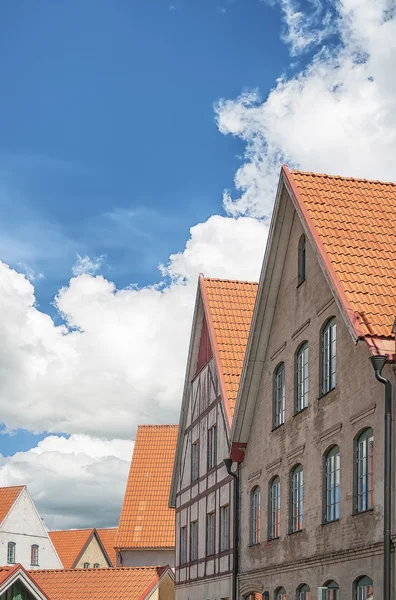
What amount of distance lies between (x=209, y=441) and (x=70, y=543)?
1992 inches

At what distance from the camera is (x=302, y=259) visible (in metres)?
24.7

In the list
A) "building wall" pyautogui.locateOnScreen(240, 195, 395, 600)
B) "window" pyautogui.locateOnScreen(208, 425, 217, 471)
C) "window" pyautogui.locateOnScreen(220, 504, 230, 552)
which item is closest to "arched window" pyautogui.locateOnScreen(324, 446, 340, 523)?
"building wall" pyautogui.locateOnScreen(240, 195, 395, 600)

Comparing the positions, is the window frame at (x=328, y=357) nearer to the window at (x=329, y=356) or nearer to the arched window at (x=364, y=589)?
the window at (x=329, y=356)

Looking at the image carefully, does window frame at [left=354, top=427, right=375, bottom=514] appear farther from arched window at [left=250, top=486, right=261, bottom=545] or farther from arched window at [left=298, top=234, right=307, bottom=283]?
arched window at [left=250, top=486, right=261, bottom=545]

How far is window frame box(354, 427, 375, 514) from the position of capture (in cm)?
1936

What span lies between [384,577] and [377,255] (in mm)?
6758

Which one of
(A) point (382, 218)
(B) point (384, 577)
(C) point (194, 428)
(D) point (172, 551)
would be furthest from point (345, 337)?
(D) point (172, 551)

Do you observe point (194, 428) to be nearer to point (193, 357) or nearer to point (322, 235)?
point (193, 357)

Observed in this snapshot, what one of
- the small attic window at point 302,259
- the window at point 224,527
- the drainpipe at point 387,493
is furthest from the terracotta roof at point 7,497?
the drainpipe at point 387,493

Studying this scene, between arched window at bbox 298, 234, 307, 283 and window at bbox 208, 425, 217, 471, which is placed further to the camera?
window at bbox 208, 425, 217, 471

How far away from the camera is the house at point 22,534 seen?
6675 centimetres

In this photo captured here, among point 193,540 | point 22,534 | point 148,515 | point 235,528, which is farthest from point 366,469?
point 22,534

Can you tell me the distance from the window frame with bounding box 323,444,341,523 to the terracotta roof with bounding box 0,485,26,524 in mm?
47847

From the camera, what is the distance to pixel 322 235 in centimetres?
2238
